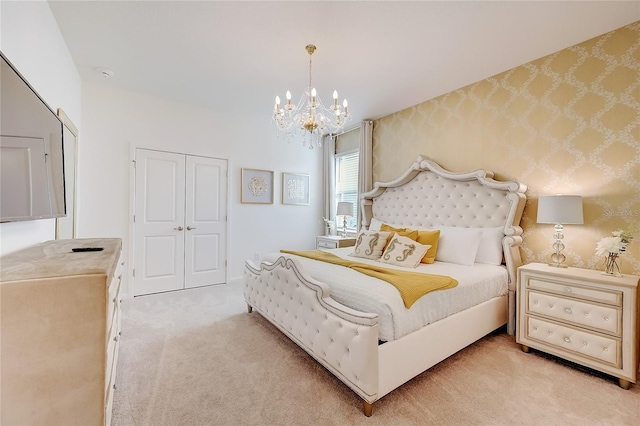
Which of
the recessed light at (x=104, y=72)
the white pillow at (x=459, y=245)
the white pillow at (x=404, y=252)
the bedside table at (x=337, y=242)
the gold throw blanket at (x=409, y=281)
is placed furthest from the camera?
the bedside table at (x=337, y=242)

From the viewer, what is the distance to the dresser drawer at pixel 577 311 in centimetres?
199

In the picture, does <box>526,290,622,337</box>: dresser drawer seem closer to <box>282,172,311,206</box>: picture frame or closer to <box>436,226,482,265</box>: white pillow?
<box>436,226,482,265</box>: white pillow

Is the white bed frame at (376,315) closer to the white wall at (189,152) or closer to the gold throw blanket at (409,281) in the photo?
the gold throw blanket at (409,281)

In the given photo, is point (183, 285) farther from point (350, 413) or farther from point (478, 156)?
point (478, 156)

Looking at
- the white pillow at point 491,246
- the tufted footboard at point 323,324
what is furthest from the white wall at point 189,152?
the white pillow at point 491,246

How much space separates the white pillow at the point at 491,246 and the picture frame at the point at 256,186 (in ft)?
10.9

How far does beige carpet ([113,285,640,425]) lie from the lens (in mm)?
1627

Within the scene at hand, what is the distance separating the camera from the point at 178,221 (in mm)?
4117

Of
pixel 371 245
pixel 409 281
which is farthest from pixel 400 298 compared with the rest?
pixel 371 245

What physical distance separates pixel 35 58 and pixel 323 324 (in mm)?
2691

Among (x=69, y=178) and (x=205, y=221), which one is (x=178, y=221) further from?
(x=69, y=178)

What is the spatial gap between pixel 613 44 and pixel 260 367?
3.97 m

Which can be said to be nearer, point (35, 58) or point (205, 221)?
point (35, 58)

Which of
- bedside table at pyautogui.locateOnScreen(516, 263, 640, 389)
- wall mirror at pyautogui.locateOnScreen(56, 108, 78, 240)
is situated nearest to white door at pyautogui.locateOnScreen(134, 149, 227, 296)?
wall mirror at pyautogui.locateOnScreen(56, 108, 78, 240)
